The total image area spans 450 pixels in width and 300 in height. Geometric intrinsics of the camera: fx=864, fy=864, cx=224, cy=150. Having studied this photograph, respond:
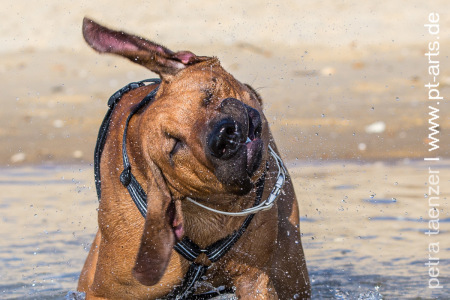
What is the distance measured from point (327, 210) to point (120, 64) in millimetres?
5304

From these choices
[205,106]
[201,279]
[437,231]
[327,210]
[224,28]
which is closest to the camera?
[205,106]

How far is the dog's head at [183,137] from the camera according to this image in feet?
10.0

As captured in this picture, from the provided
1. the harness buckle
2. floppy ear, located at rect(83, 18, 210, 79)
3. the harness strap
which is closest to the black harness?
the harness buckle

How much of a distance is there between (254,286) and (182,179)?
79 cm

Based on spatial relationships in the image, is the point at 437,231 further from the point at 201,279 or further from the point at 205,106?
the point at 205,106

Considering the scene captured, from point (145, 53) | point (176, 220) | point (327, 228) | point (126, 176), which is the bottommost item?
point (327, 228)

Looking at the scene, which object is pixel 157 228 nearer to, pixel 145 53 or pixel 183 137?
pixel 183 137

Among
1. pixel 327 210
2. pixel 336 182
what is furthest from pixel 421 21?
pixel 327 210

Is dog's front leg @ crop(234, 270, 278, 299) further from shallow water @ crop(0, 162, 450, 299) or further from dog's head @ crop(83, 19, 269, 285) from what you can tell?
shallow water @ crop(0, 162, 450, 299)

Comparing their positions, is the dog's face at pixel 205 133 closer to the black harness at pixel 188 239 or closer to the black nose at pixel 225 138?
the black nose at pixel 225 138

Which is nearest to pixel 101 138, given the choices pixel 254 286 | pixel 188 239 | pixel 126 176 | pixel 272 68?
pixel 126 176

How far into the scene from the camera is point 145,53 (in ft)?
11.0

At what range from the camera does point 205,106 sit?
312 centimetres

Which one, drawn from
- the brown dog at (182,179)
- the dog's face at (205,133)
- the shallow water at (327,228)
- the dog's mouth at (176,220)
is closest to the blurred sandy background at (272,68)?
the shallow water at (327,228)
